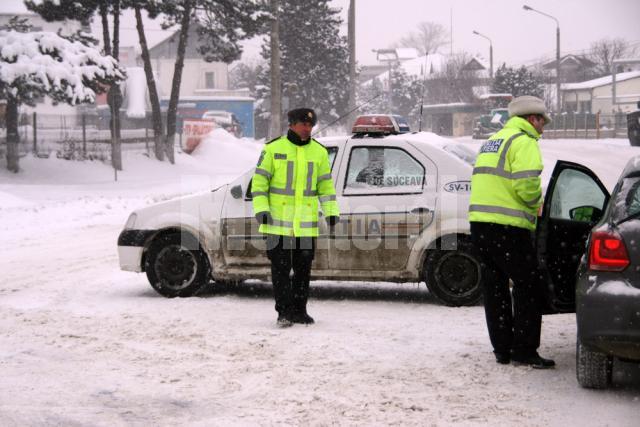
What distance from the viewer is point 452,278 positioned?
8086mm

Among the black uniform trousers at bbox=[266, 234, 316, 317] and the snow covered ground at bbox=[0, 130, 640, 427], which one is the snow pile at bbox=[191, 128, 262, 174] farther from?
the black uniform trousers at bbox=[266, 234, 316, 317]

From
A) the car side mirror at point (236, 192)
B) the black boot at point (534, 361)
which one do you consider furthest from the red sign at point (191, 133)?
the black boot at point (534, 361)

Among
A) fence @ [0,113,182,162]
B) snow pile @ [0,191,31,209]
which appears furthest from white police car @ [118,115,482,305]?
fence @ [0,113,182,162]

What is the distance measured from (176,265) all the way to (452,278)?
103 inches

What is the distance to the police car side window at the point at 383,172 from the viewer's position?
26.9ft

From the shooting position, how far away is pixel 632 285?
4.94 meters

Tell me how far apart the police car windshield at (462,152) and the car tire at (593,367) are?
3.27 metres

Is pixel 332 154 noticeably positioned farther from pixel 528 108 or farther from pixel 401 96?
pixel 401 96

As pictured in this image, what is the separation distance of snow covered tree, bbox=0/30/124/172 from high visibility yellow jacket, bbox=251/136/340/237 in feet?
57.4

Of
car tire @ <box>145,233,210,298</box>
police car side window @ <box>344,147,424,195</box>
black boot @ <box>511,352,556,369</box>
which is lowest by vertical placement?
black boot @ <box>511,352,556,369</box>

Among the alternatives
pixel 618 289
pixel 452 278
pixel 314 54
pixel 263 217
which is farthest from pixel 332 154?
pixel 314 54

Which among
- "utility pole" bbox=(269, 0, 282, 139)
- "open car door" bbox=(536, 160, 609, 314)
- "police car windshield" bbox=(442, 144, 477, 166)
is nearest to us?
"open car door" bbox=(536, 160, 609, 314)

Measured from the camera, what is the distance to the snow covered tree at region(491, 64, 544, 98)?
239 ft

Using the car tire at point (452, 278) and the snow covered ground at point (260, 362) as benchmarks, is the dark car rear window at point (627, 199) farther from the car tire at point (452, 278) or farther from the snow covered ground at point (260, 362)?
the car tire at point (452, 278)
